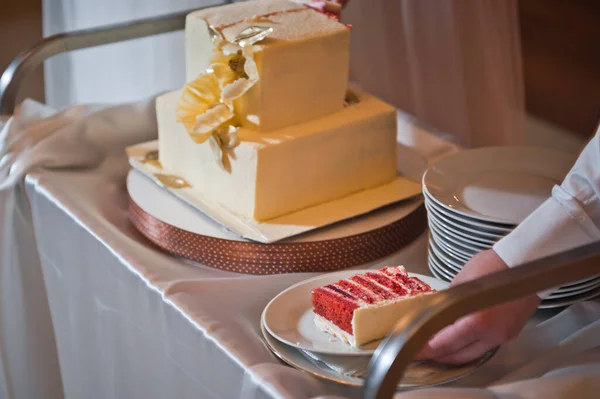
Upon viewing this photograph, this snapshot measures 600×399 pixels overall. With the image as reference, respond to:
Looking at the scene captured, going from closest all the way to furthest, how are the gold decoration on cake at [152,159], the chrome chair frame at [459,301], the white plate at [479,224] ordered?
the chrome chair frame at [459,301], the white plate at [479,224], the gold decoration on cake at [152,159]

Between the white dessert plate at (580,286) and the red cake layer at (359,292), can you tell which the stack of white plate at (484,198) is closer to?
the white dessert plate at (580,286)

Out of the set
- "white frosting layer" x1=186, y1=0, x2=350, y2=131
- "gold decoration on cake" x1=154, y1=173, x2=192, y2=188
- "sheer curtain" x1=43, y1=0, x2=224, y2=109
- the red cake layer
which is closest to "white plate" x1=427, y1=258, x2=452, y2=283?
the red cake layer

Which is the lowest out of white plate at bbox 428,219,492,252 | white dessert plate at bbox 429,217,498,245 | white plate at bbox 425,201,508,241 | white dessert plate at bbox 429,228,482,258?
white dessert plate at bbox 429,228,482,258

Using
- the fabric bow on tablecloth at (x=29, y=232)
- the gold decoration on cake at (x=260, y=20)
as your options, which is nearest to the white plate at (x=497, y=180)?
the gold decoration on cake at (x=260, y=20)

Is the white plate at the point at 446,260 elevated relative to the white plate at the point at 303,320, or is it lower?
elevated

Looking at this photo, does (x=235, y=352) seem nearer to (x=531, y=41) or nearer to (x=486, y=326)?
(x=486, y=326)

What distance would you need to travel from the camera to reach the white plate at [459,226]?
3.32 ft

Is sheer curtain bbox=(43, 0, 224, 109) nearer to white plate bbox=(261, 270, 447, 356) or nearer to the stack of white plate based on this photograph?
the stack of white plate

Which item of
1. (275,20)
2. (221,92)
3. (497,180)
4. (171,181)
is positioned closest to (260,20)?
(275,20)

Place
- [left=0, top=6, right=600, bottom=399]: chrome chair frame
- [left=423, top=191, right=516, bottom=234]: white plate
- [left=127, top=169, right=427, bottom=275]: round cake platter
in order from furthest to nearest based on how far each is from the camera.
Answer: [left=127, top=169, right=427, bottom=275]: round cake platter < [left=423, top=191, right=516, bottom=234]: white plate < [left=0, top=6, right=600, bottom=399]: chrome chair frame

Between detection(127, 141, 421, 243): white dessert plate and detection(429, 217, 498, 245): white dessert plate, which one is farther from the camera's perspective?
detection(127, 141, 421, 243): white dessert plate

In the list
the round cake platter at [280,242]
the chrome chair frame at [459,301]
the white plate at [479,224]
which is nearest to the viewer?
the chrome chair frame at [459,301]

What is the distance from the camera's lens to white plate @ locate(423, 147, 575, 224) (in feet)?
3.49

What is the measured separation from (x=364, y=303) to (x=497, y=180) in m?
0.34
